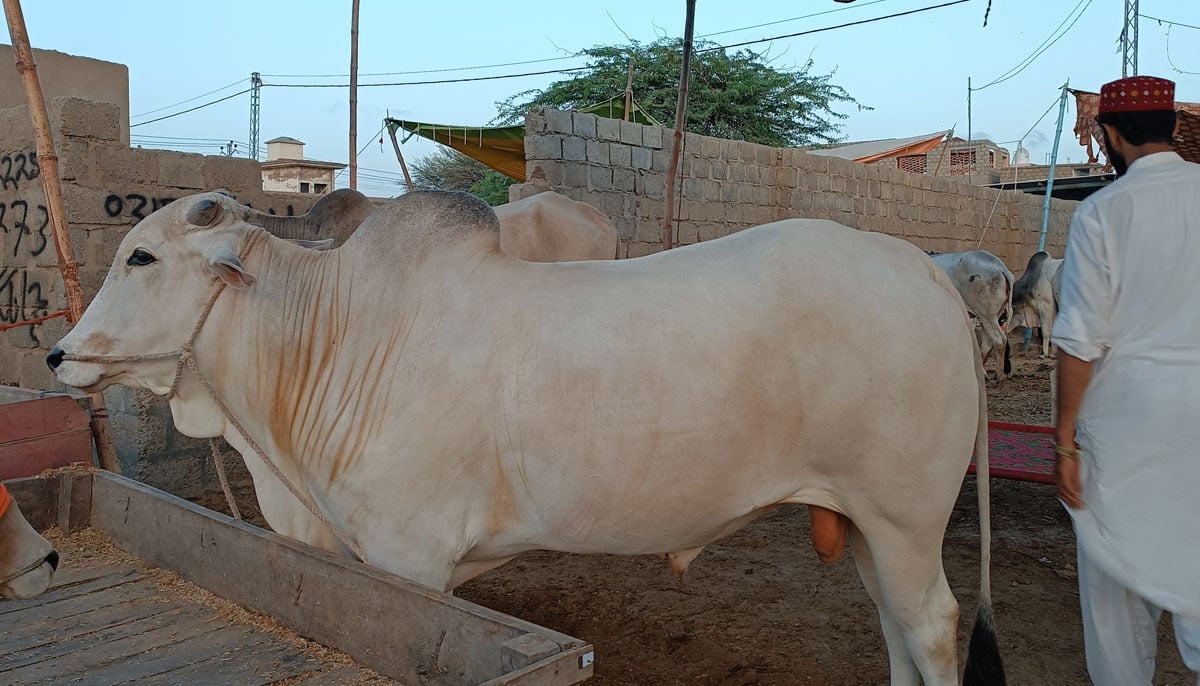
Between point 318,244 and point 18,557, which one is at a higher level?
point 318,244

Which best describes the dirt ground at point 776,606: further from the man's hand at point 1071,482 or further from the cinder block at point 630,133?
the cinder block at point 630,133

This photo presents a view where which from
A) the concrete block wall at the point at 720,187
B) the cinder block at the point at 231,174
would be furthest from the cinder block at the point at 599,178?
the cinder block at the point at 231,174

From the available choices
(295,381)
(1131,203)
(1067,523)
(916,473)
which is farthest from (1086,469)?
(1067,523)

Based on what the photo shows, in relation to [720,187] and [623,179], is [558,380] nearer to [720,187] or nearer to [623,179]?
[623,179]

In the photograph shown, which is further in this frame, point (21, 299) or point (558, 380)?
point (21, 299)

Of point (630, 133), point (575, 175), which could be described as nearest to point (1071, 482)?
point (575, 175)

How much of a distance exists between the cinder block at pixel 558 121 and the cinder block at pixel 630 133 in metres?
0.67

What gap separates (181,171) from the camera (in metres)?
5.88

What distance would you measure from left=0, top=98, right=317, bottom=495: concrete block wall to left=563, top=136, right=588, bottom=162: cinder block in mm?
2318

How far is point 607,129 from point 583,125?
0.31 metres

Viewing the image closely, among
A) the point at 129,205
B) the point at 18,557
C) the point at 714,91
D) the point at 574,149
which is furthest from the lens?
the point at 714,91

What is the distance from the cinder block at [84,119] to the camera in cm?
535

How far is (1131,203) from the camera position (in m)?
2.31

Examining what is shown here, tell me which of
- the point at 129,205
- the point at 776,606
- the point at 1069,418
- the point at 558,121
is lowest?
the point at 776,606
